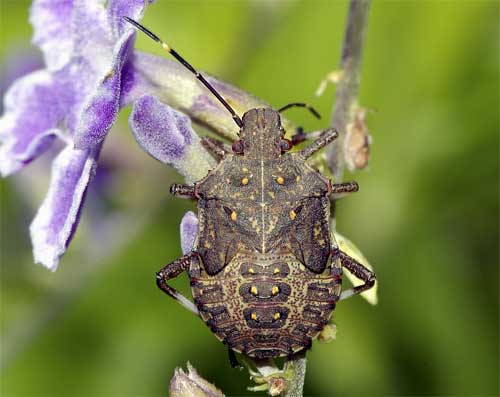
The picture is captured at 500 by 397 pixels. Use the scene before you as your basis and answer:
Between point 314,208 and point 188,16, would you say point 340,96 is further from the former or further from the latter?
point 188,16

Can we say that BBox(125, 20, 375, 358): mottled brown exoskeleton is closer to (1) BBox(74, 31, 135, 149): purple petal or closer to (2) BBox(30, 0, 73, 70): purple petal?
(1) BBox(74, 31, 135, 149): purple petal

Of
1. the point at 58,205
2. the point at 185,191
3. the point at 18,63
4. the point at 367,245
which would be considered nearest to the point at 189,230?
the point at 185,191

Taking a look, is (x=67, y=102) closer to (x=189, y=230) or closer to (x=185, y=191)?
(x=185, y=191)

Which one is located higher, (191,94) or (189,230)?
(191,94)

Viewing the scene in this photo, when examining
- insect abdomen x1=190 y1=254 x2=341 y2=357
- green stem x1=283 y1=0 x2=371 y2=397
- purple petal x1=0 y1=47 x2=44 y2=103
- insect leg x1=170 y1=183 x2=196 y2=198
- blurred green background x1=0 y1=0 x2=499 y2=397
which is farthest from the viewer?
purple petal x1=0 y1=47 x2=44 y2=103

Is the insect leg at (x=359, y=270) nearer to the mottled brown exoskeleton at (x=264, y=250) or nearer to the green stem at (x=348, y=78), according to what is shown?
the mottled brown exoskeleton at (x=264, y=250)

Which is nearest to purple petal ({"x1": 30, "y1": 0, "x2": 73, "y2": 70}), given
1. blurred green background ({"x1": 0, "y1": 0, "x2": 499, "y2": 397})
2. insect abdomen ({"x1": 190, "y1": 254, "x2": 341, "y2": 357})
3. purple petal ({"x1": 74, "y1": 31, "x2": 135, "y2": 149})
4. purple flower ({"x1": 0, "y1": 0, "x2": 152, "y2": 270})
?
purple flower ({"x1": 0, "y1": 0, "x2": 152, "y2": 270})

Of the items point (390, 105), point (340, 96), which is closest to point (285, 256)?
point (340, 96)
